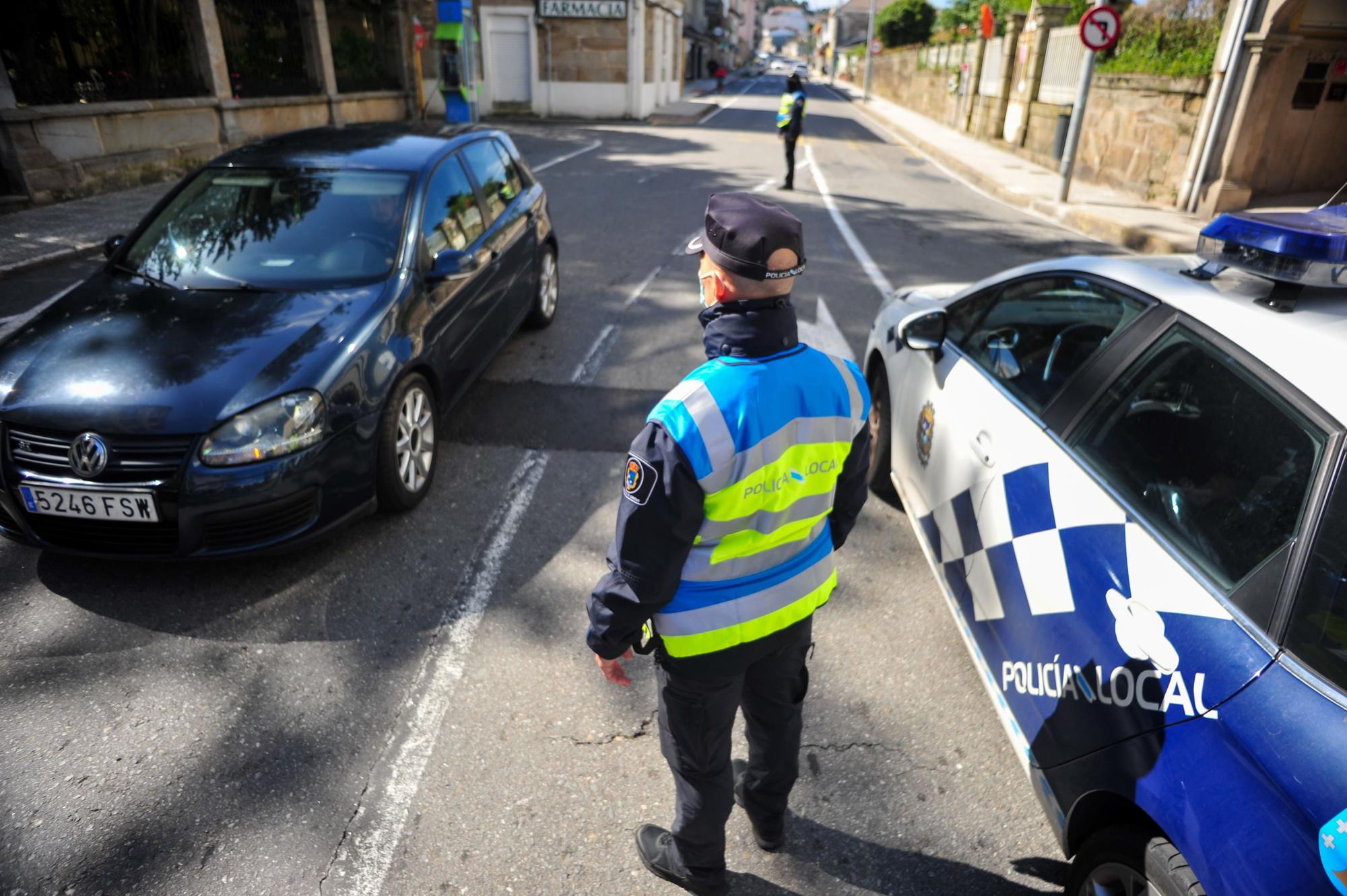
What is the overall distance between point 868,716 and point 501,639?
4.62ft

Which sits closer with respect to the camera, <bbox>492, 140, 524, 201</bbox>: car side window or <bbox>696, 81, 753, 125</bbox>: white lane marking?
<bbox>492, 140, 524, 201</bbox>: car side window

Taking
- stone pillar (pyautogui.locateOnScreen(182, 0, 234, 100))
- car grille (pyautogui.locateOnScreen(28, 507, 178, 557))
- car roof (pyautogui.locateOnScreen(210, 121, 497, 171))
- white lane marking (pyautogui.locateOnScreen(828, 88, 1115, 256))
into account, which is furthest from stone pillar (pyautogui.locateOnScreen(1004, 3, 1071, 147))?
car grille (pyautogui.locateOnScreen(28, 507, 178, 557))

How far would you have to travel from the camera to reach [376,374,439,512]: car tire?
3.73m

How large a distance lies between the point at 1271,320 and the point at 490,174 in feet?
15.6

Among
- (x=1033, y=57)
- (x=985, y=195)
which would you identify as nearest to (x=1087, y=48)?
(x=985, y=195)

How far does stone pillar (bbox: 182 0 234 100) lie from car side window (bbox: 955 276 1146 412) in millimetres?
15373

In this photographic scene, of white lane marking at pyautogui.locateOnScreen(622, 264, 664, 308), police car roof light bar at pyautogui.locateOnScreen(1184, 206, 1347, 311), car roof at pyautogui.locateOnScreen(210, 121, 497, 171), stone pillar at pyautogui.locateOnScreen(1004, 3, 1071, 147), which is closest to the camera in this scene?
police car roof light bar at pyautogui.locateOnScreen(1184, 206, 1347, 311)

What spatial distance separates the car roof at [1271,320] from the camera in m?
1.85

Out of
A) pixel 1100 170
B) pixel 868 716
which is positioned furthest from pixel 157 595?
pixel 1100 170

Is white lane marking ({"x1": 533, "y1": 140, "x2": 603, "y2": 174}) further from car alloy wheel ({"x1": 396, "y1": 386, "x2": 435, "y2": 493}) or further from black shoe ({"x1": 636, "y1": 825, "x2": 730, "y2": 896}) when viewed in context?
black shoe ({"x1": 636, "y1": 825, "x2": 730, "y2": 896})

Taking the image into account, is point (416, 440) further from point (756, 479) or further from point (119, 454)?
point (756, 479)

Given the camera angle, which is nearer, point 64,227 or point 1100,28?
point 64,227

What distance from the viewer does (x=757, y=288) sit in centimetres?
174

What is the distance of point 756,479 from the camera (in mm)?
1753
